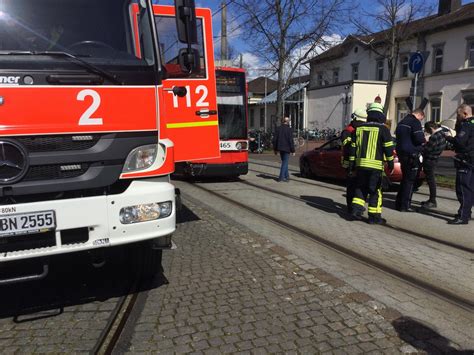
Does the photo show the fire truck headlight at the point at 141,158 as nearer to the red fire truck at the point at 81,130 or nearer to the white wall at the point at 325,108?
the red fire truck at the point at 81,130

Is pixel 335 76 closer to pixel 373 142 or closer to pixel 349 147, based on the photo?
pixel 349 147

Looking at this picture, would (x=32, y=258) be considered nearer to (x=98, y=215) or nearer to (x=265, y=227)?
(x=98, y=215)

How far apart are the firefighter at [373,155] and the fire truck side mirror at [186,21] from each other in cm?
386

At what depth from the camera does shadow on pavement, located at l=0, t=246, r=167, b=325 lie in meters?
3.81

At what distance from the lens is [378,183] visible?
6988mm

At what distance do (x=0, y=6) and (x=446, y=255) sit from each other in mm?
5402

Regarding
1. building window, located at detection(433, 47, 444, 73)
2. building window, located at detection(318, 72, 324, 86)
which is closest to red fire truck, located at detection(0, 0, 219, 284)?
building window, located at detection(433, 47, 444, 73)

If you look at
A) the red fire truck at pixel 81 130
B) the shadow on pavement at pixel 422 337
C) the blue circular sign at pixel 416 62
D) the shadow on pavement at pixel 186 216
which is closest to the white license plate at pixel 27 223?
the red fire truck at pixel 81 130

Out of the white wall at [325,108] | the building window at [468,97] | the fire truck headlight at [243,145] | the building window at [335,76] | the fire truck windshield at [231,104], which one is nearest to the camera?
the fire truck windshield at [231,104]

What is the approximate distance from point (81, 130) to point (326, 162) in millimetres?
9813

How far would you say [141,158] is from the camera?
3516 millimetres

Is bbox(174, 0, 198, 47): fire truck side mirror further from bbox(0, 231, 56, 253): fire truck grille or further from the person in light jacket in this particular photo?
the person in light jacket

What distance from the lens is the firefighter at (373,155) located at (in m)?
6.88

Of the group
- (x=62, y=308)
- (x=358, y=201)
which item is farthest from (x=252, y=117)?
(x=62, y=308)
